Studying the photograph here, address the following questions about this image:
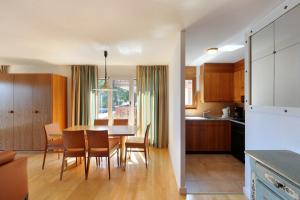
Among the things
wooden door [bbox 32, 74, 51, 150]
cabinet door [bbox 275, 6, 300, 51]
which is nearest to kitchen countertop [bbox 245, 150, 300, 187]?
cabinet door [bbox 275, 6, 300, 51]

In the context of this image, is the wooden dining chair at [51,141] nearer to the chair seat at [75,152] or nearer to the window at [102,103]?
the chair seat at [75,152]

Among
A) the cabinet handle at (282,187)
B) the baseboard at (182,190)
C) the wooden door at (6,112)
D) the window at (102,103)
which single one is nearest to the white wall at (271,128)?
the cabinet handle at (282,187)

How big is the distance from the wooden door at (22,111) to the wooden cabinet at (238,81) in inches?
201

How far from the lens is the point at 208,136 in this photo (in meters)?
5.02

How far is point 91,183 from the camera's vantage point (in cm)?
328

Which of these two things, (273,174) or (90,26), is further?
(90,26)

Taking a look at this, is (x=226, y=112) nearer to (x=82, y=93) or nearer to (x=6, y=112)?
(x=82, y=93)

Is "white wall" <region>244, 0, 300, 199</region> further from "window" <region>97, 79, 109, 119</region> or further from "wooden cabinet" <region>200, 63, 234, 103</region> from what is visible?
"window" <region>97, 79, 109, 119</region>

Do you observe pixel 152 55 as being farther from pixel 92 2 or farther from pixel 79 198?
pixel 79 198

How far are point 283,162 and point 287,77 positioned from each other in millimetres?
883

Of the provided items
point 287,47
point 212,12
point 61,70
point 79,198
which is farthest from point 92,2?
point 61,70

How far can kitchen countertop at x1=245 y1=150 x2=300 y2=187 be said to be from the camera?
1.32 metres

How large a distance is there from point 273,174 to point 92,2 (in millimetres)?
2253

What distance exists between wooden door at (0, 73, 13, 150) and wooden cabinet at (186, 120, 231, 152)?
4.48 meters
